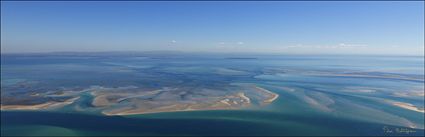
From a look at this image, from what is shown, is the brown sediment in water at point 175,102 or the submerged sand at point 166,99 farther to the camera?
the submerged sand at point 166,99

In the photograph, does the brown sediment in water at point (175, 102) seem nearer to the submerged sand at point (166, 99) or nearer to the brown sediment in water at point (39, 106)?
the submerged sand at point (166, 99)

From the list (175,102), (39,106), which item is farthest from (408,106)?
(39,106)

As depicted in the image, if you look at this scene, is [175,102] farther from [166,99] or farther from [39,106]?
[39,106]
